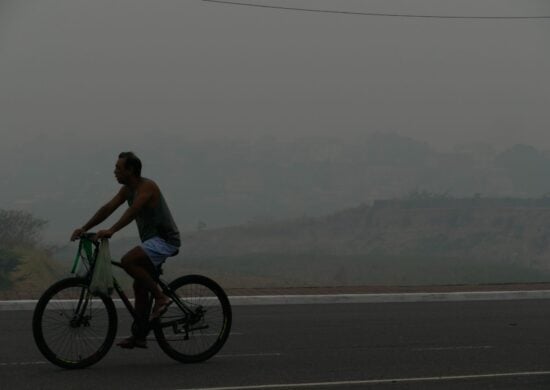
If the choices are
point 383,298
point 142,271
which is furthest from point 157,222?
point 383,298

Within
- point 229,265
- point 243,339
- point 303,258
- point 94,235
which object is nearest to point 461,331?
point 243,339

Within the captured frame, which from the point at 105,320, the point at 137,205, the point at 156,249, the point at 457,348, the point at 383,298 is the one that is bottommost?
the point at 383,298

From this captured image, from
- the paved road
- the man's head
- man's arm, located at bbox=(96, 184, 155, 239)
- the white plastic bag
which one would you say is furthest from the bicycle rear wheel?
the man's head

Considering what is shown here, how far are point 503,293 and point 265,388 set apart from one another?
11.0 m

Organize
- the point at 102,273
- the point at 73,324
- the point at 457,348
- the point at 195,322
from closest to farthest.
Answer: the point at 73,324, the point at 102,273, the point at 195,322, the point at 457,348

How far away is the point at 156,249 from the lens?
8398 mm

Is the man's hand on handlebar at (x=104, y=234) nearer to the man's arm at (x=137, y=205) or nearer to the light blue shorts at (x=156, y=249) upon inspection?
the man's arm at (x=137, y=205)

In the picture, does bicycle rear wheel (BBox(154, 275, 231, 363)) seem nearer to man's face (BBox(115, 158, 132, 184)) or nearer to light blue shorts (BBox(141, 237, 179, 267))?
light blue shorts (BBox(141, 237, 179, 267))

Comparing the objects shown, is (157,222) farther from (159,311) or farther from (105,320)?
(105,320)

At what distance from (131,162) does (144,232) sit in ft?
1.94

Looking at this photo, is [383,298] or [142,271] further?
[383,298]

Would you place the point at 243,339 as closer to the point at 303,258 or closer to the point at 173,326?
the point at 173,326

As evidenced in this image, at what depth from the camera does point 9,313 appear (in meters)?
14.2

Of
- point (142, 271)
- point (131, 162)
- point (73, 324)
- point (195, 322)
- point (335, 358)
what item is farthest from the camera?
point (335, 358)
